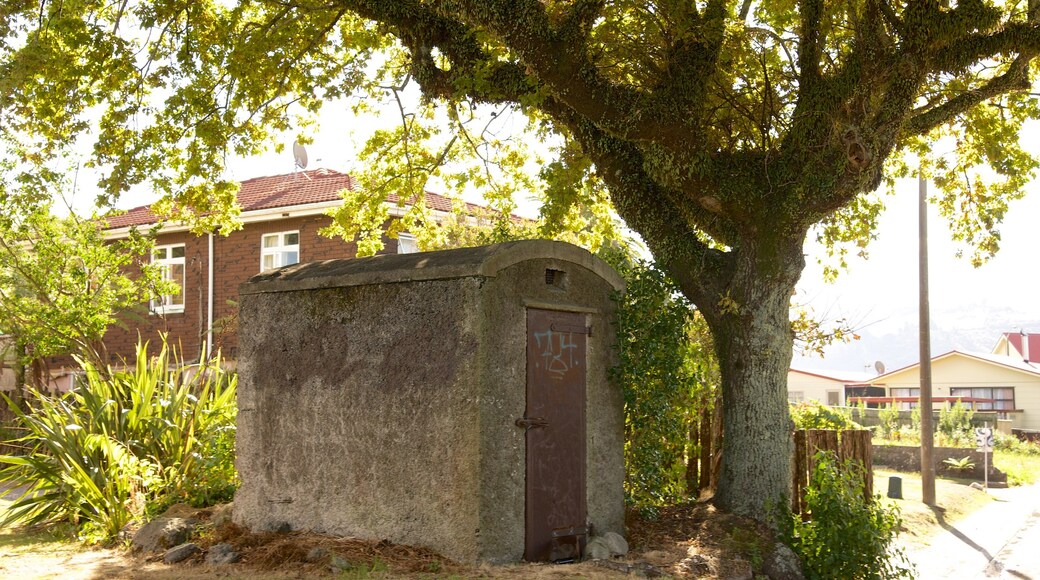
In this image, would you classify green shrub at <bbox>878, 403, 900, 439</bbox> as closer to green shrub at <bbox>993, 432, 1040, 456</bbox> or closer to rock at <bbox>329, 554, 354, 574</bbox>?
green shrub at <bbox>993, 432, 1040, 456</bbox>

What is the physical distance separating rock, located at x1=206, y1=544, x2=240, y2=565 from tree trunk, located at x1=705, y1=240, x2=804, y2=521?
5.06 metres

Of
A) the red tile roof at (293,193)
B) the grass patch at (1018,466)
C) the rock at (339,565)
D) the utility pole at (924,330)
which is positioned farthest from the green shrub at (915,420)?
the rock at (339,565)

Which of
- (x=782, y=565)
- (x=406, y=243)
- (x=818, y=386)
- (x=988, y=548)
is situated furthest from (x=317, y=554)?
(x=818, y=386)

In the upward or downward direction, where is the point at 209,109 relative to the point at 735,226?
upward

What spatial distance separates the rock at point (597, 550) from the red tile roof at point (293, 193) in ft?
44.1

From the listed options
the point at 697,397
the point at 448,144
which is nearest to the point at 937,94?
the point at 697,397

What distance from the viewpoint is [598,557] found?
8.52 meters

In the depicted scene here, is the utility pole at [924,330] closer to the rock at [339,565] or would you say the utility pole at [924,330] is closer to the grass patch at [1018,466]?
the grass patch at [1018,466]

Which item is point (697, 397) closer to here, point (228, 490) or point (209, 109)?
point (228, 490)

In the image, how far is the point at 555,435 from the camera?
340 inches

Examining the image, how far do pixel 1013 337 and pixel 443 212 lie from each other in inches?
1983

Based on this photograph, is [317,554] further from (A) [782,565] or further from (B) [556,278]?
(A) [782,565]

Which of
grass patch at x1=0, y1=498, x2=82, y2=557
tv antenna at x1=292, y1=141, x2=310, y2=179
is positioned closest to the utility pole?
grass patch at x1=0, y1=498, x2=82, y2=557

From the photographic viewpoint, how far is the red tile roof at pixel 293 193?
74.0 ft
